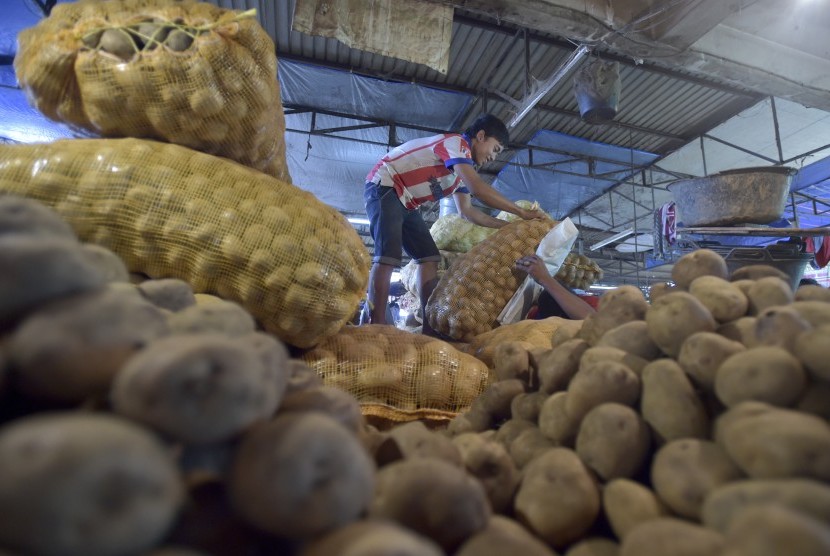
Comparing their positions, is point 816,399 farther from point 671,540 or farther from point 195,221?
point 195,221

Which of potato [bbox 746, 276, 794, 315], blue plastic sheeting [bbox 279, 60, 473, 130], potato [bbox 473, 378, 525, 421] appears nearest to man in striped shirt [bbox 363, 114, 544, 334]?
potato [bbox 473, 378, 525, 421]

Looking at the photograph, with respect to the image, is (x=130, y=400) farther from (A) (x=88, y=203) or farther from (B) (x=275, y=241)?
(A) (x=88, y=203)

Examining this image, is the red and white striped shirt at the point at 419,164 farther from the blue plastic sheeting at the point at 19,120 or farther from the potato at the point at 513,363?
the blue plastic sheeting at the point at 19,120

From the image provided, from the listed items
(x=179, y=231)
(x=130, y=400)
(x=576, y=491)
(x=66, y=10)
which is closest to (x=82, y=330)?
(x=130, y=400)

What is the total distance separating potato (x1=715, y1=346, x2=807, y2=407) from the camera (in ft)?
2.38

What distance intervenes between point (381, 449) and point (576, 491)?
35 cm

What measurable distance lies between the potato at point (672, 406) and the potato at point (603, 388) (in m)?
0.03

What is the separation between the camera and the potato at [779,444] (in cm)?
60

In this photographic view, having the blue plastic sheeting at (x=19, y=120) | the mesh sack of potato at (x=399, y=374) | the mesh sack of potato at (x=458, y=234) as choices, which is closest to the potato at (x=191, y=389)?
the mesh sack of potato at (x=399, y=374)

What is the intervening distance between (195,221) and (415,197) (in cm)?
218

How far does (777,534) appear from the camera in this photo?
478mm

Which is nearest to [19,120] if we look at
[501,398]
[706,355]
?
[501,398]

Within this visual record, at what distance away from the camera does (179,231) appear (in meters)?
1.47

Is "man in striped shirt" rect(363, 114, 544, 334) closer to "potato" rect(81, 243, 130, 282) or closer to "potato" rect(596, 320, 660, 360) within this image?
"potato" rect(596, 320, 660, 360)
